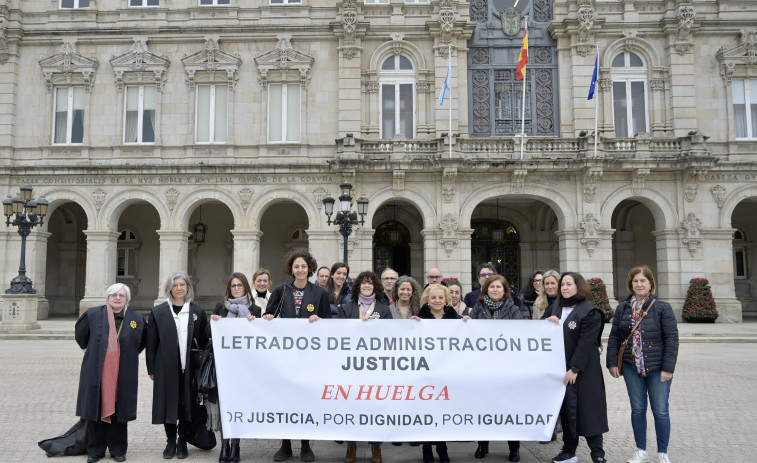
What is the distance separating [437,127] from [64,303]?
1967 centimetres

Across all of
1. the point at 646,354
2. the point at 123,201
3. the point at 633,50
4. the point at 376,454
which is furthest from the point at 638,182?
the point at 123,201

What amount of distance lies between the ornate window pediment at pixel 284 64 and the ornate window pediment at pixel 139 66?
161 inches

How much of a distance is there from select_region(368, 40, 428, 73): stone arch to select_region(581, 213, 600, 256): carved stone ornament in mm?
9047

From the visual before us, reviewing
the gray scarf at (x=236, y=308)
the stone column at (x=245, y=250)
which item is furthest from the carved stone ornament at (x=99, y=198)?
the gray scarf at (x=236, y=308)

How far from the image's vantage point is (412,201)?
78.3ft

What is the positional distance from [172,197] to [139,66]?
5778 millimetres

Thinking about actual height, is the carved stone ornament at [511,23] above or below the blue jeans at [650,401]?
above

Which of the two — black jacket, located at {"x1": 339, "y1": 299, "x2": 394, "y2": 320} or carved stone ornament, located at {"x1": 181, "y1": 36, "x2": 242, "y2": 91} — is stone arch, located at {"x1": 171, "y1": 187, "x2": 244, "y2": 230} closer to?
carved stone ornament, located at {"x1": 181, "y1": 36, "x2": 242, "y2": 91}

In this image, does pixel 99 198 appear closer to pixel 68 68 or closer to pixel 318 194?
pixel 68 68

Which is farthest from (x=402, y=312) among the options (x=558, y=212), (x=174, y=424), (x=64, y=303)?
(x=64, y=303)

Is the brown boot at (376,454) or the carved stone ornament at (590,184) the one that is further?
the carved stone ornament at (590,184)

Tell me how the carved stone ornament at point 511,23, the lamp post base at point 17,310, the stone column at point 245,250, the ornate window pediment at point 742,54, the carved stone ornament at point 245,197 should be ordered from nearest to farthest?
the lamp post base at point 17,310 < the stone column at point 245,250 < the carved stone ornament at point 245,197 < the ornate window pediment at point 742,54 < the carved stone ornament at point 511,23

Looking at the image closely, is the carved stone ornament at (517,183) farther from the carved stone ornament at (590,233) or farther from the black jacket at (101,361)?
the black jacket at (101,361)

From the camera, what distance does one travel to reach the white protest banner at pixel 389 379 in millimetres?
6699
